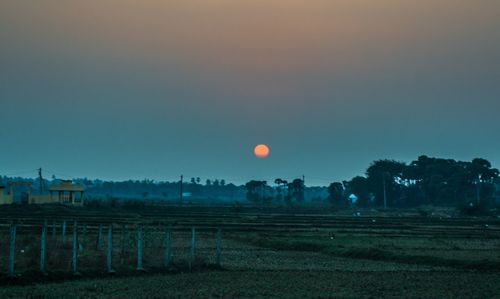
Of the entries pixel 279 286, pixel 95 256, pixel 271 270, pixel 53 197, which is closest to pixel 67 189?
pixel 53 197

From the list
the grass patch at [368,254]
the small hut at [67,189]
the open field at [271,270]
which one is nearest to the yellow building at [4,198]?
the small hut at [67,189]

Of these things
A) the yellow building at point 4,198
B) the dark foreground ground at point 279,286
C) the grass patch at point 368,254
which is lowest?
the dark foreground ground at point 279,286

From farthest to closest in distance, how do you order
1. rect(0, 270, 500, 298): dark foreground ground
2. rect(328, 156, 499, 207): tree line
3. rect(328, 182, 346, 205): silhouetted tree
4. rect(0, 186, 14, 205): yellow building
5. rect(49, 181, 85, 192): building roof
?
rect(328, 182, 346, 205): silhouetted tree → rect(328, 156, 499, 207): tree line → rect(49, 181, 85, 192): building roof → rect(0, 186, 14, 205): yellow building → rect(0, 270, 500, 298): dark foreground ground

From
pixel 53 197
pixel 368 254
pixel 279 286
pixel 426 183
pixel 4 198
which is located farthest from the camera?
pixel 426 183

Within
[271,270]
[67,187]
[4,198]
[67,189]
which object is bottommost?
[271,270]

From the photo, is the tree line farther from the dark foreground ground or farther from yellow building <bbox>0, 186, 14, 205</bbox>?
the dark foreground ground

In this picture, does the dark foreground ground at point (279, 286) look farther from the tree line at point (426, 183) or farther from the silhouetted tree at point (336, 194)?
the silhouetted tree at point (336, 194)

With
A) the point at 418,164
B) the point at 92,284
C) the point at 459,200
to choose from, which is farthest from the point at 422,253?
the point at 418,164

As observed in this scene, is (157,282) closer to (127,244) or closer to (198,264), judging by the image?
(198,264)

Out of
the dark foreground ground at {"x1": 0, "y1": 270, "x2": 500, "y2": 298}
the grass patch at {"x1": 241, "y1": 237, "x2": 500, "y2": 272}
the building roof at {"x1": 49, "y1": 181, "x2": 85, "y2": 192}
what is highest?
the building roof at {"x1": 49, "y1": 181, "x2": 85, "y2": 192}

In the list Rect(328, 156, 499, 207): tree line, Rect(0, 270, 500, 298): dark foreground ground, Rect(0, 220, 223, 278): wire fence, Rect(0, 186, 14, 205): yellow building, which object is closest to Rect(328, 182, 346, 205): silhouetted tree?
Rect(328, 156, 499, 207): tree line

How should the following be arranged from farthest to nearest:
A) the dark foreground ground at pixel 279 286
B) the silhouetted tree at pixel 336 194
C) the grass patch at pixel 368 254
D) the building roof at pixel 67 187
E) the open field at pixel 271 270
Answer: the silhouetted tree at pixel 336 194
the building roof at pixel 67 187
the grass patch at pixel 368 254
the open field at pixel 271 270
the dark foreground ground at pixel 279 286

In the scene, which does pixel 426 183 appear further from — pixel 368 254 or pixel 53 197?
pixel 368 254

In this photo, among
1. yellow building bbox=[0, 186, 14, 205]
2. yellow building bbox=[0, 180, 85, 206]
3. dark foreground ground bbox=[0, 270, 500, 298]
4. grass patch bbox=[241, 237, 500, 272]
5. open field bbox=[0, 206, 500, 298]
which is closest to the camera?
dark foreground ground bbox=[0, 270, 500, 298]
